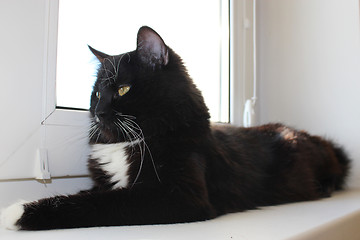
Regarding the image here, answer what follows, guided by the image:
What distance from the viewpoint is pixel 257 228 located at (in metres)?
0.79

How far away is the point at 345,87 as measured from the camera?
161 centimetres

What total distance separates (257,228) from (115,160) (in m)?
0.48

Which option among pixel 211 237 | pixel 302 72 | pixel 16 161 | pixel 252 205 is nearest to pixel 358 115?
pixel 302 72

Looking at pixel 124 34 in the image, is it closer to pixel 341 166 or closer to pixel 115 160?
pixel 115 160

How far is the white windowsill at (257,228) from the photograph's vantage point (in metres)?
0.70

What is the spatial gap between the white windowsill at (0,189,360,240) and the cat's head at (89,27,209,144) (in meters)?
0.30

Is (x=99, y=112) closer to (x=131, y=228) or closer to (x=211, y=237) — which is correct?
(x=131, y=228)

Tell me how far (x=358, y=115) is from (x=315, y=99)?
0.23 m

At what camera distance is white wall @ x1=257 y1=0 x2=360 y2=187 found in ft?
5.26

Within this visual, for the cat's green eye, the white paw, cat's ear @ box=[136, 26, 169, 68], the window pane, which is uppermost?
the window pane

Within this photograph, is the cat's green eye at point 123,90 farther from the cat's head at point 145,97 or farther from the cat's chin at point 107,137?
the cat's chin at point 107,137

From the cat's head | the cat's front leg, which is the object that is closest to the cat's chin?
the cat's head

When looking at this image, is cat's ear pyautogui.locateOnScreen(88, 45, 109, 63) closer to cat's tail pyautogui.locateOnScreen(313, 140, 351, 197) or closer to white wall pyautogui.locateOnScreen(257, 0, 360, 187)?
cat's tail pyautogui.locateOnScreen(313, 140, 351, 197)

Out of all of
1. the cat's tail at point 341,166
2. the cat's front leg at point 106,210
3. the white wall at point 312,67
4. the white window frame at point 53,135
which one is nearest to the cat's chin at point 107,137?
the white window frame at point 53,135
